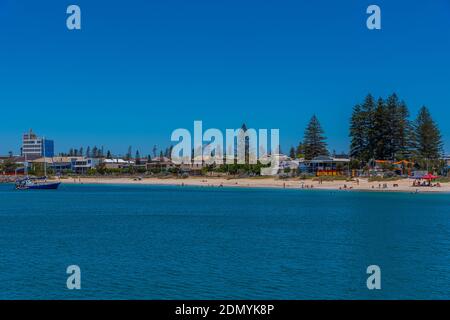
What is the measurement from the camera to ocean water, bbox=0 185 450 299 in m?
18.1

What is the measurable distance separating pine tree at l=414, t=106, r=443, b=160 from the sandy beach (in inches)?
375

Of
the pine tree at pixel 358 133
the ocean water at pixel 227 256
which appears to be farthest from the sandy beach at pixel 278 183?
the ocean water at pixel 227 256

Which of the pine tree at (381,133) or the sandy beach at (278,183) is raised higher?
the pine tree at (381,133)

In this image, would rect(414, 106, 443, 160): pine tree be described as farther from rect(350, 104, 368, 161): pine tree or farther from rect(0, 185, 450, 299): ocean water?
rect(0, 185, 450, 299): ocean water

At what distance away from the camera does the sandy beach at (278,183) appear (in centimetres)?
7388

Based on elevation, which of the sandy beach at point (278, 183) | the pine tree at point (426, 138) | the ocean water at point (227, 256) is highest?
the pine tree at point (426, 138)

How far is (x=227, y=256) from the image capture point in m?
24.1

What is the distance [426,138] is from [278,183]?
25.0m

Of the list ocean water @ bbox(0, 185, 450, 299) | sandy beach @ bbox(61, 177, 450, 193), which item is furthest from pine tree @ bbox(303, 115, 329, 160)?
ocean water @ bbox(0, 185, 450, 299)

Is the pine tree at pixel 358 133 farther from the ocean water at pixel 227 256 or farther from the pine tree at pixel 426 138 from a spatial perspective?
the ocean water at pixel 227 256

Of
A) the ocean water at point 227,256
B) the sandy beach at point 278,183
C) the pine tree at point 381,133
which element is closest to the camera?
the ocean water at point 227,256

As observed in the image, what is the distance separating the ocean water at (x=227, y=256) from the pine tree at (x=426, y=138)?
4483cm

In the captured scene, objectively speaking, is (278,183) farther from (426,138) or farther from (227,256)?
(227,256)

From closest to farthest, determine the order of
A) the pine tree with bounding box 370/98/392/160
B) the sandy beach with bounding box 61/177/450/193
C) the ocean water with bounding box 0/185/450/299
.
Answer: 1. the ocean water with bounding box 0/185/450/299
2. the sandy beach with bounding box 61/177/450/193
3. the pine tree with bounding box 370/98/392/160
